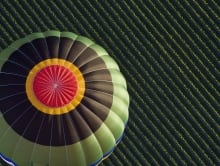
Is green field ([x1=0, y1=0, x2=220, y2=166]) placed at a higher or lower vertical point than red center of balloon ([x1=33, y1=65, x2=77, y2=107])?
lower

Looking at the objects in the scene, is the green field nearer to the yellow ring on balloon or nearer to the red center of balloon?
the yellow ring on balloon

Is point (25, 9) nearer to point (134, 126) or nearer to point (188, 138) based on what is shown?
point (134, 126)

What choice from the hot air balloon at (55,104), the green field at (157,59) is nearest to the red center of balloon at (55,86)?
the hot air balloon at (55,104)

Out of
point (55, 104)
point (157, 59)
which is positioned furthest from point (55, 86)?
point (157, 59)

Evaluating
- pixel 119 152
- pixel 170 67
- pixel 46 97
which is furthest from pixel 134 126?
pixel 46 97

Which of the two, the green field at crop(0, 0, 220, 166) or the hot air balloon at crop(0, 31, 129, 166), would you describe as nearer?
the hot air balloon at crop(0, 31, 129, 166)

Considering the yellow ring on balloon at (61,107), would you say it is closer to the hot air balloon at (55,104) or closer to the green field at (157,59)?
the hot air balloon at (55,104)

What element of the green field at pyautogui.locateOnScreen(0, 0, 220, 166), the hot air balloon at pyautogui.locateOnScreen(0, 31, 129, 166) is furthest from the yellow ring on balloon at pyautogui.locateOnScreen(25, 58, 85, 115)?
the green field at pyautogui.locateOnScreen(0, 0, 220, 166)

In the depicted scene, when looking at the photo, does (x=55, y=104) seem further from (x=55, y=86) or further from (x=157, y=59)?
(x=157, y=59)

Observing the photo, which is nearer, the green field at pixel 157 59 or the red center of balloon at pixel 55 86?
the red center of balloon at pixel 55 86
